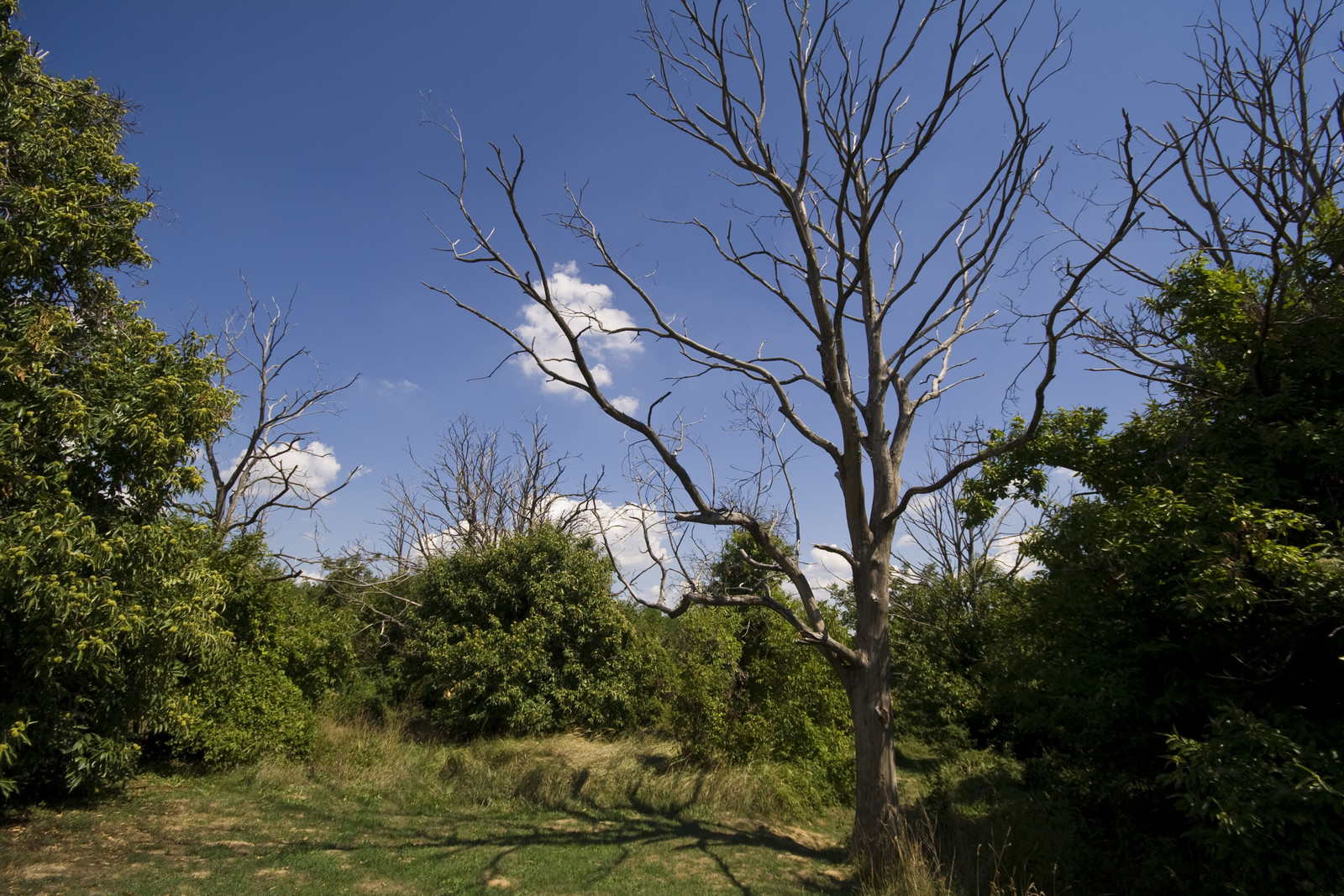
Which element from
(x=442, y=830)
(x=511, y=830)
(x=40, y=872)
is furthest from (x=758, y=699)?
(x=40, y=872)

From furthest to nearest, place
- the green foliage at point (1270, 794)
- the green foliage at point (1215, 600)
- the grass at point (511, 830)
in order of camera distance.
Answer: the grass at point (511, 830), the green foliage at point (1215, 600), the green foliage at point (1270, 794)

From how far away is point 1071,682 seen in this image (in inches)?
227

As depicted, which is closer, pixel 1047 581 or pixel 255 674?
pixel 1047 581

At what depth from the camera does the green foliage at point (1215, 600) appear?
171 inches

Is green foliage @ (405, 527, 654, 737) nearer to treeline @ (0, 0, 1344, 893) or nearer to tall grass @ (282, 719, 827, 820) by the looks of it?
tall grass @ (282, 719, 827, 820)

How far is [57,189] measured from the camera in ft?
23.5

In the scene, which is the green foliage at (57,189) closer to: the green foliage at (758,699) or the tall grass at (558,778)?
the tall grass at (558,778)

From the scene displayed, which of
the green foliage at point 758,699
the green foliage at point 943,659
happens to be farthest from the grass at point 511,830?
the green foliage at point 943,659

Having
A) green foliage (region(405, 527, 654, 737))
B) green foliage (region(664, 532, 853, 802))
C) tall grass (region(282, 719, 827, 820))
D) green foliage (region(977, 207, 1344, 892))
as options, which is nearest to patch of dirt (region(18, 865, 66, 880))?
tall grass (region(282, 719, 827, 820))

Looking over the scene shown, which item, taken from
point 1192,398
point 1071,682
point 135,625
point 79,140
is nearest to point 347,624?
point 135,625

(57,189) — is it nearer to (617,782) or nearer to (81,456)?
(81,456)

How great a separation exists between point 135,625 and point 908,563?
65.1 feet

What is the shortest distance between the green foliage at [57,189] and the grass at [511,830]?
5.97 meters

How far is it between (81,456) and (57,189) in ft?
9.87
